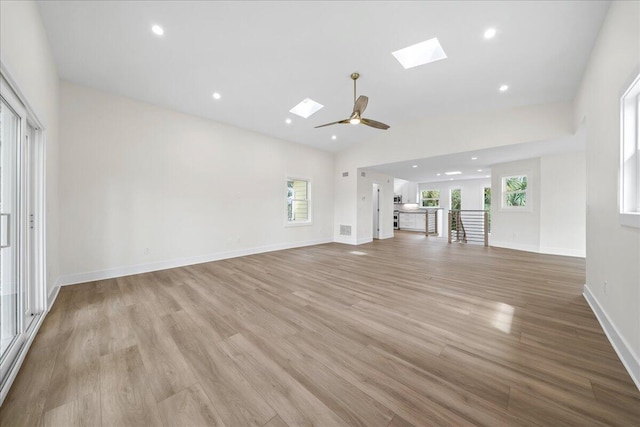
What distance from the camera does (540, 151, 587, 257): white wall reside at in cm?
542

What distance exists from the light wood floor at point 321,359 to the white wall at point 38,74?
921 mm

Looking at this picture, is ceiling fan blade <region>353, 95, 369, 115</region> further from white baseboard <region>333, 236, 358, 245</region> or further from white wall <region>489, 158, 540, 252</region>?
white wall <region>489, 158, 540, 252</region>

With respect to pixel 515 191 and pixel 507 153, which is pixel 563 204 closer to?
pixel 515 191

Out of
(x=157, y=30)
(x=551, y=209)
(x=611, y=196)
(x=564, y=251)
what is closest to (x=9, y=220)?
(x=157, y=30)

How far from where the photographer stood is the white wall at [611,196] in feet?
5.67

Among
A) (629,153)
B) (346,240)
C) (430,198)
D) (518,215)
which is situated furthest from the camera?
(430,198)

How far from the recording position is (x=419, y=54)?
361 cm

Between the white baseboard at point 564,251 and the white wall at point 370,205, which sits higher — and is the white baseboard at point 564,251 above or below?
below

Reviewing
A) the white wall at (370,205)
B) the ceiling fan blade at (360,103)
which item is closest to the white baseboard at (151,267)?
the white wall at (370,205)

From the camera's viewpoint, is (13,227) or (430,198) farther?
(430,198)

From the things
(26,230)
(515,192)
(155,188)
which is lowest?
(26,230)

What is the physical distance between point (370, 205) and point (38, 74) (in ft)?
24.0

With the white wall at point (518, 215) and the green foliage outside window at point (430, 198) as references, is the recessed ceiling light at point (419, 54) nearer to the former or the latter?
the white wall at point (518, 215)

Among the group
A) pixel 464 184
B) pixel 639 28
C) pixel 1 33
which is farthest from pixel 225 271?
pixel 464 184
